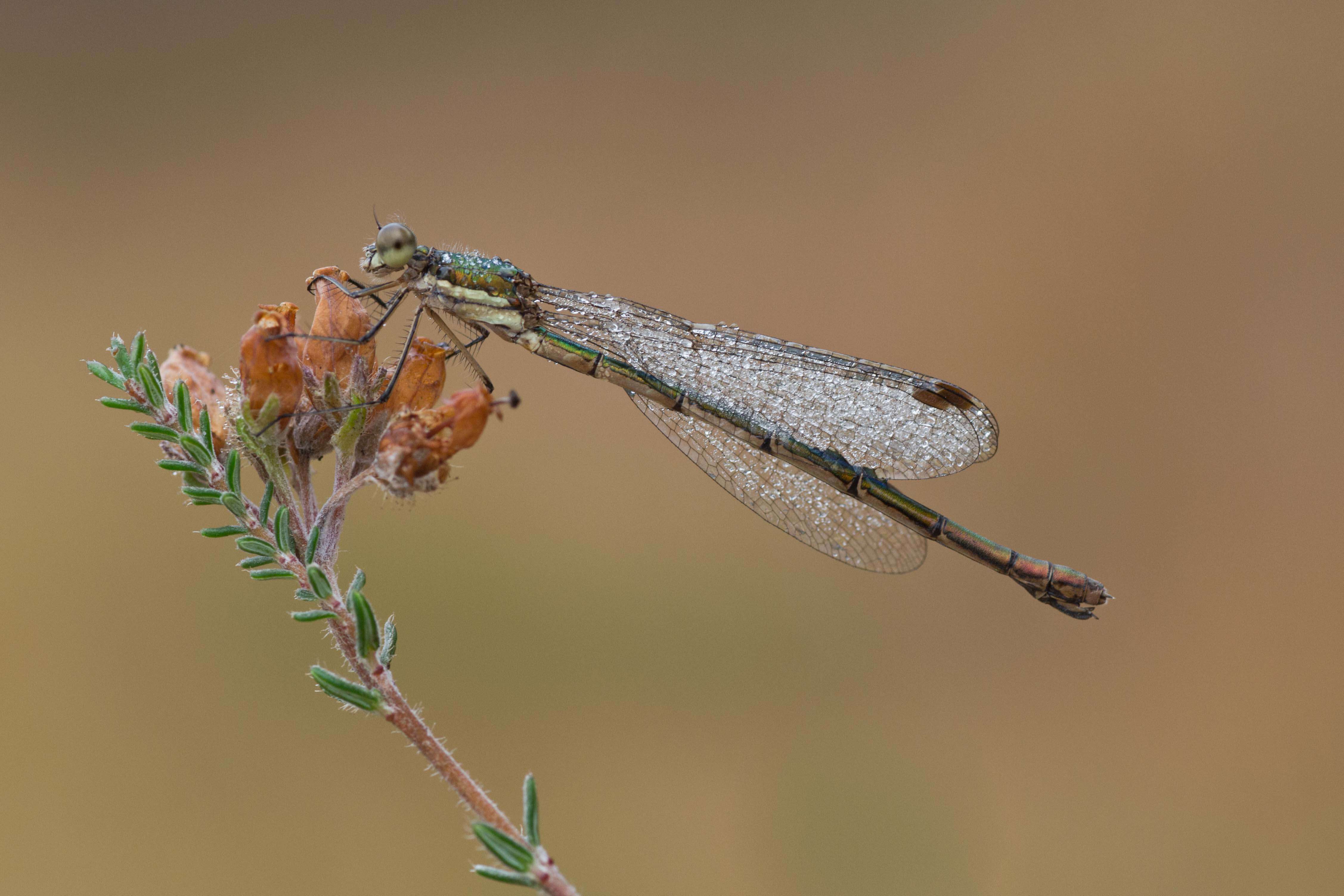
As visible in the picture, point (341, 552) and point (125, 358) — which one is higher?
point (125, 358)

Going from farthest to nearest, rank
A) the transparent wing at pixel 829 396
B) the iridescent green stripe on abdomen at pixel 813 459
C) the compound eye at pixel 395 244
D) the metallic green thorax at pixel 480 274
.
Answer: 1. the transparent wing at pixel 829 396
2. the iridescent green stripe on abdomen at pixel 813 459
3. the metallic green thorax at pixel 480 274
4. the compound eye at pixel 395 244

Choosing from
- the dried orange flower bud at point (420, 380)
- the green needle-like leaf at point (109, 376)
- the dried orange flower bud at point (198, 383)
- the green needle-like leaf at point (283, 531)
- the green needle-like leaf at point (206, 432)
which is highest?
the dried orange flower bud at point (420, 380)

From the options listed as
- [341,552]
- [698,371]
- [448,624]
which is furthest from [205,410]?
[448,624]

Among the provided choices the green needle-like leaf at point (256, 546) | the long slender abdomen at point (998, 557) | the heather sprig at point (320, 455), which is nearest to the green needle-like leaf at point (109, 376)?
the heather sprig at point (320, 455)

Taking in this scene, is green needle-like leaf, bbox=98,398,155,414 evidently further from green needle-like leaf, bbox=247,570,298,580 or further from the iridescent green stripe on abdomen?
the iridescent green stripe on abdomen

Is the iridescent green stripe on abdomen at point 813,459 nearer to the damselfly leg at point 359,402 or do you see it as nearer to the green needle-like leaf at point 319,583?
the damselfly leg at point 359,402

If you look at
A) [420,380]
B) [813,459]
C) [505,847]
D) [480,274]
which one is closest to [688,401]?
[813,459]

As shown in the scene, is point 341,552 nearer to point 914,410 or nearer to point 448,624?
point 914,410

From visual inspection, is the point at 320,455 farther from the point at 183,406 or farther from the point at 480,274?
the point at 480,274
